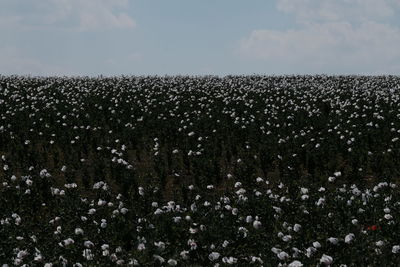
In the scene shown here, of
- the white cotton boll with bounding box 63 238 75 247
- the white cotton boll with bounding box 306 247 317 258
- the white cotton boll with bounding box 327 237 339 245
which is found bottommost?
the white cotton boll with bounding box 63 238 75 247

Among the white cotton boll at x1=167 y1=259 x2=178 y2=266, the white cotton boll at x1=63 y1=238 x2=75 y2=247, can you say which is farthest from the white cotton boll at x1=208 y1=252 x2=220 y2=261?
the white cotton boll at x1=63 y1=238 x2=75 y2=247

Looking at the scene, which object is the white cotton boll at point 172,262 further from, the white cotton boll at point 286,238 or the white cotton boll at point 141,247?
the white cotton boll at point 286,238

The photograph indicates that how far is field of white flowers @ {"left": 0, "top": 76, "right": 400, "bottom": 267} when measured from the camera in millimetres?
8867

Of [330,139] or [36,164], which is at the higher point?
[330,139]

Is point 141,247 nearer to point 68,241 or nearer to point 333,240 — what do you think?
point 68,241

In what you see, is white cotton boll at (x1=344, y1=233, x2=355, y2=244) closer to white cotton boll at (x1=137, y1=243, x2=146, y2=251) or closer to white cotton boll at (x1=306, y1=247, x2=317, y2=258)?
white cotton boll at (x1=306, y1=247, x2=317, y2=258)

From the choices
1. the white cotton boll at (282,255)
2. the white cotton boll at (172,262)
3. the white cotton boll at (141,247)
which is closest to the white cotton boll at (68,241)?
the white cotton boll at (141,247)

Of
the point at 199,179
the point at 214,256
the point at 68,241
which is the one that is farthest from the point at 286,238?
the point at 199,179

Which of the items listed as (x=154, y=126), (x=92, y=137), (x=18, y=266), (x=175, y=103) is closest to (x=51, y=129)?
(x=92, y=137)

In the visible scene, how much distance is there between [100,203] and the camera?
1072 cm

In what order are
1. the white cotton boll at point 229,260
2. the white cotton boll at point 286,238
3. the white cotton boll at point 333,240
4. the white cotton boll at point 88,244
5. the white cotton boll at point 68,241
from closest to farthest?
1. the white cotton boll at point 229,260
2. the white cotton boll at point 333,240
3. the white cotton boll at point 286,238
4. the white cotton boll at point 88,244
5. the white cotton boll at point 68,241

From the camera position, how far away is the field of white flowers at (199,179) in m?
8.87

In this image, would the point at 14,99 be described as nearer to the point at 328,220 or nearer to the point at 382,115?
the point at 382,115

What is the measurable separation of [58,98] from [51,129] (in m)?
7.09
